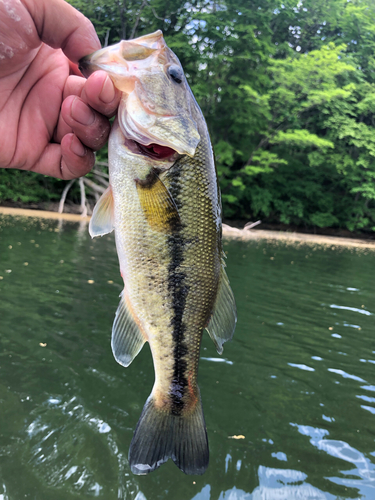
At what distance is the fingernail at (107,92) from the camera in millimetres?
1571

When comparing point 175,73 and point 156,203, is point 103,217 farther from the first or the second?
point 175,73

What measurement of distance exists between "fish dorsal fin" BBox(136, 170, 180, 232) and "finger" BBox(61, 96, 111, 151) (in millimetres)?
437

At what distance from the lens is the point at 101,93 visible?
5.24 ft

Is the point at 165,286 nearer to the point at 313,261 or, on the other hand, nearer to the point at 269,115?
the point at 313,261

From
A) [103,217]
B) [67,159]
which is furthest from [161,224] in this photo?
[67,159]

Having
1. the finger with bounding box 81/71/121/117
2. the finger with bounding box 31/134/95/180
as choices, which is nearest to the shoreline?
the finger with bounding box 31/134/95/180

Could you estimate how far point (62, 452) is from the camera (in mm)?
3254

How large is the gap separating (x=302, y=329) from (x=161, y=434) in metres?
5.57

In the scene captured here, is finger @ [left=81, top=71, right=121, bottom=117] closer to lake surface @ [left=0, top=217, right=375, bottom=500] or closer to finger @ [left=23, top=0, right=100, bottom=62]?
finger @ [left=23, top=0, right=100, bottom=62]

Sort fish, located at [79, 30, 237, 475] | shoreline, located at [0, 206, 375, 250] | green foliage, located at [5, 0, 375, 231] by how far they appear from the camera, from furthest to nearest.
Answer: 1. green foliage, located at [5, 0, 375, 231]
2. shoreline, located at [0, 206, 375, 250]
3. fish, located at [79, 30, 237, 475]

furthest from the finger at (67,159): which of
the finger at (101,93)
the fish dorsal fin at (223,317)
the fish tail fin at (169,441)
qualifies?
the fish tail fin at (169,441)

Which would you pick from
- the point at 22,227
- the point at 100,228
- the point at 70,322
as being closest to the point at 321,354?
the point at 70,322

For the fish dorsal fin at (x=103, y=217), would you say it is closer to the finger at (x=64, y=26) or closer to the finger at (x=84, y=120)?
the finger at (x=84, y=120)

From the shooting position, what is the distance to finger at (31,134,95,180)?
1.95 m
